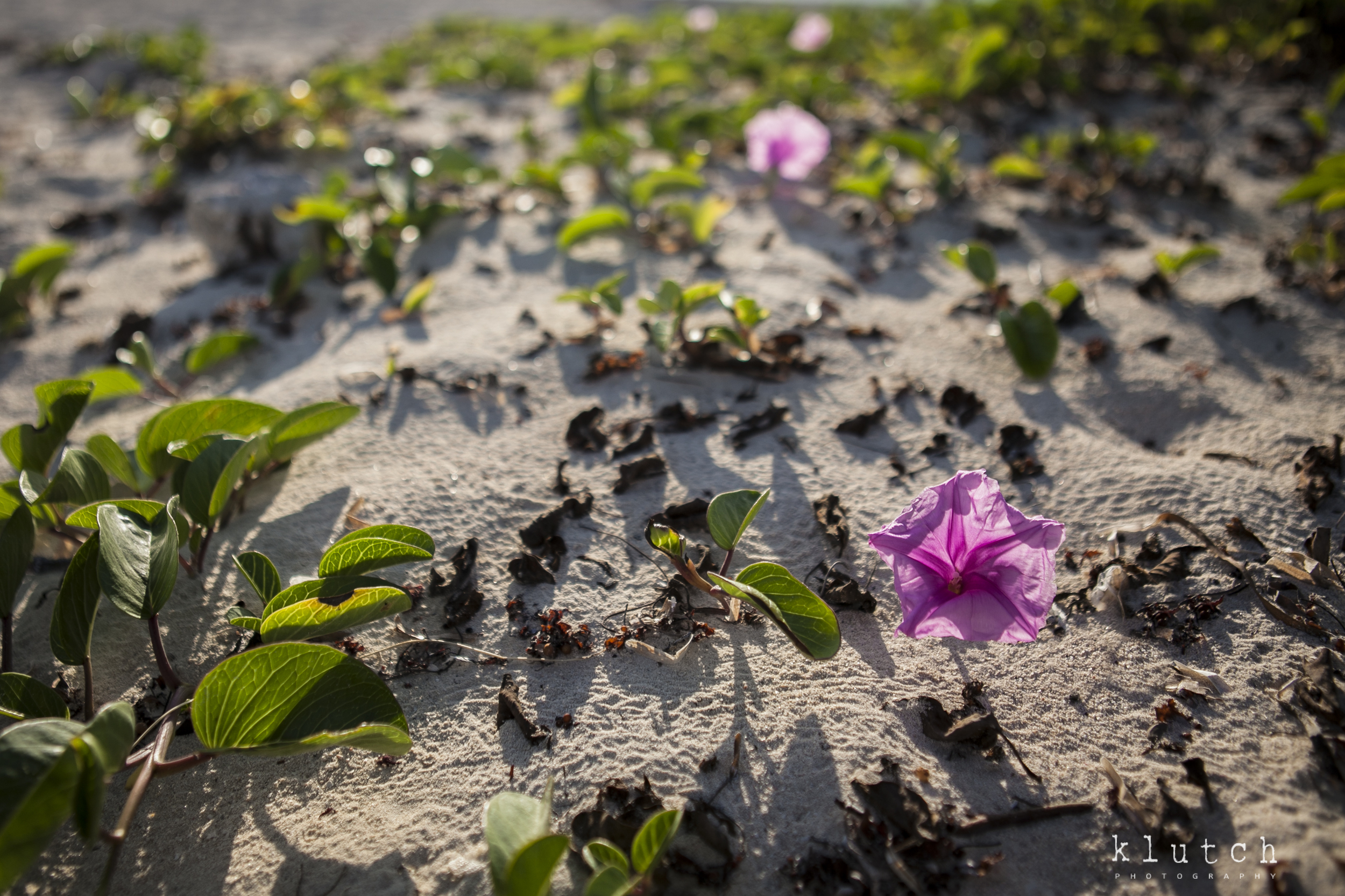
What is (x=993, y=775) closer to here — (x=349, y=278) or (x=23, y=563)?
Answer: (x=23, y=563)

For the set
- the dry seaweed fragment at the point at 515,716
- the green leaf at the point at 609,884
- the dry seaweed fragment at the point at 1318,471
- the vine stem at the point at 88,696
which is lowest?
the dry seaweed fragment at the point at 1318,471

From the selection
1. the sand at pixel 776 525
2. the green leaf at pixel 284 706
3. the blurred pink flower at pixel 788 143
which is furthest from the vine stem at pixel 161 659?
→ the blurred pink flower at pixel 788 143

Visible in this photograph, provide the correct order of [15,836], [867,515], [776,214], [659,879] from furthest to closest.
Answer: [776,214] < [867,515] < [659,879] < [15,836]

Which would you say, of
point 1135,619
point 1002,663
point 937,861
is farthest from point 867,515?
point 937,861

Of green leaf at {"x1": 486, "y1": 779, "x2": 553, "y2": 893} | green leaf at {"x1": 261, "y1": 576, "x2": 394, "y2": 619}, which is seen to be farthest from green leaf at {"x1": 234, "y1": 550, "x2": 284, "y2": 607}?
green leaf at {"x1": 486, "y1": 779, "x2": 553, "y2": 893}

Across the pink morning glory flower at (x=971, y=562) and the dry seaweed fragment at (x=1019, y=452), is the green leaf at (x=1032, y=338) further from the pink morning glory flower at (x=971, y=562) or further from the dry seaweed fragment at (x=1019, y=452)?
the pink morning glory flower at (x=971, y=562)

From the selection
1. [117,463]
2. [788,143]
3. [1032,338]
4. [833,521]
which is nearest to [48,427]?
[117,463]
